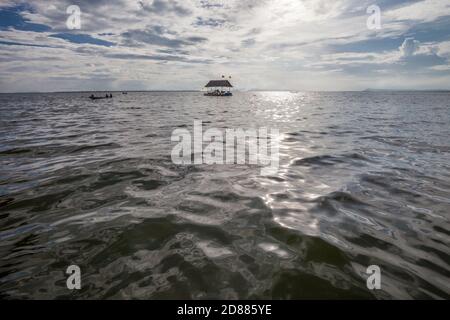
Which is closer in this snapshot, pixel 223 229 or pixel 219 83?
pixel 223 229

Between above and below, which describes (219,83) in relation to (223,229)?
above

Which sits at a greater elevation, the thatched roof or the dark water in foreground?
the thatched roof

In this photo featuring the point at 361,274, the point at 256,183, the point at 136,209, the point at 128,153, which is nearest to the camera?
the point at 361,274

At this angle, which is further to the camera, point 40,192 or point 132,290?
point 40,192

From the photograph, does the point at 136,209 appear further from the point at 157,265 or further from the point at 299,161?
the point at 299,161

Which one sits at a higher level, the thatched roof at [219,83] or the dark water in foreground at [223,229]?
the thatched roof at [219,83]

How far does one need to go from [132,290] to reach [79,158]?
7.14 meters

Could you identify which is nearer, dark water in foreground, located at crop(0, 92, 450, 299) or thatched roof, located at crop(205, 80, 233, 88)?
dark water in foreground, located at crop(0, 92, 450, 299)

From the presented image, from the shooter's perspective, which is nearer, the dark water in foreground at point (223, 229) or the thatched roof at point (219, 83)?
the dark water in foreground at point (223, 229)
